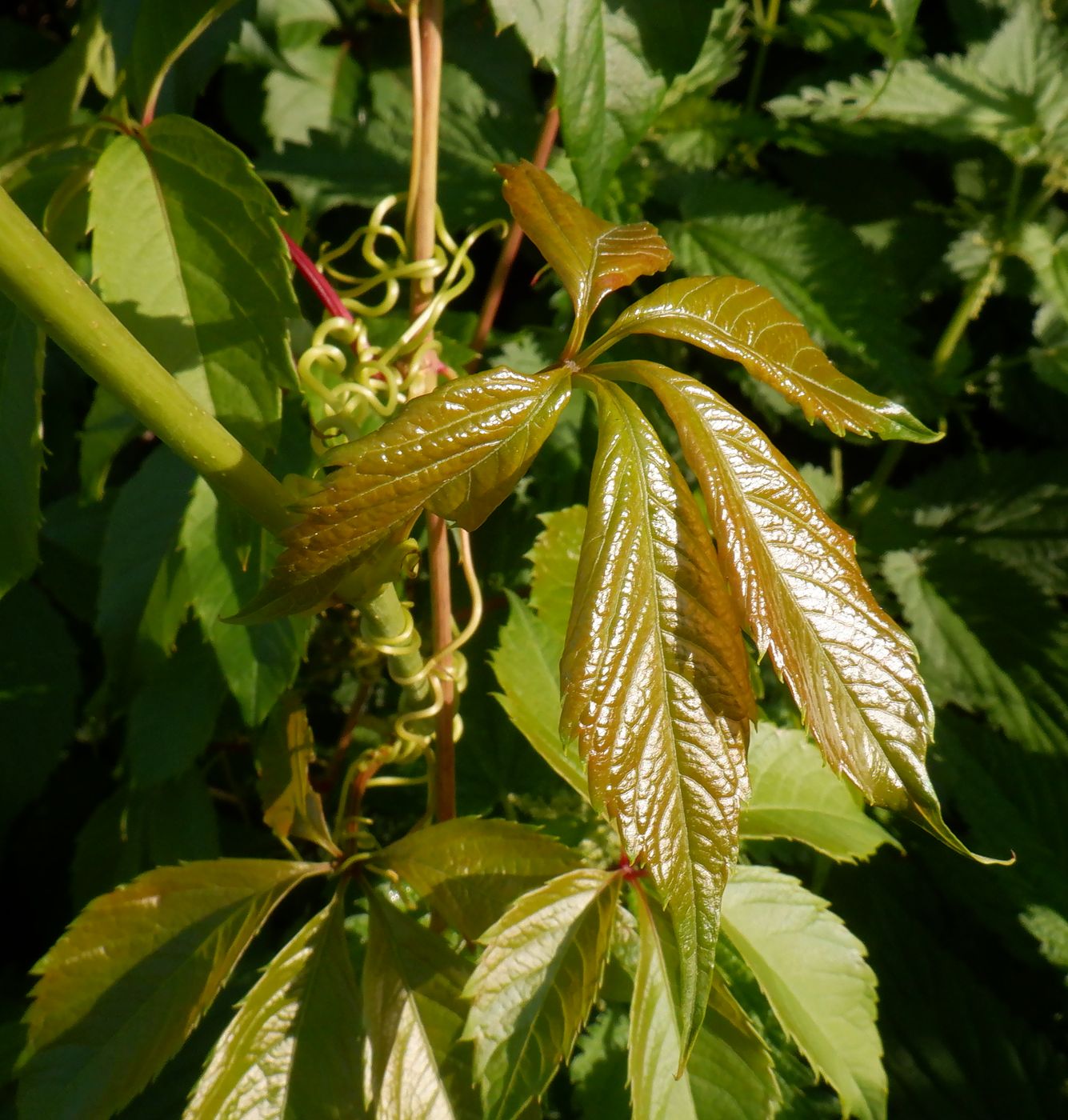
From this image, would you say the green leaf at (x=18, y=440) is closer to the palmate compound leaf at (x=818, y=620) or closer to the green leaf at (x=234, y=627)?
the green leaf at (x=234, y=627)

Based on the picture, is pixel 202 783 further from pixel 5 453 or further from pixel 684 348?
pixel 684 348

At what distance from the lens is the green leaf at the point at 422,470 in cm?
44

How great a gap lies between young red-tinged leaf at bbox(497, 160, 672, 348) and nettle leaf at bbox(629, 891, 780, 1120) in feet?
1.37

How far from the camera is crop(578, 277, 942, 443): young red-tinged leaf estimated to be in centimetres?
52

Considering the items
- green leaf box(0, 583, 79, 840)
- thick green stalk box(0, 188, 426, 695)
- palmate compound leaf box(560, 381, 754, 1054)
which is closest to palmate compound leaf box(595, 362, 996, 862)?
palmate compound leaf box(560, 381, 754, 1054)

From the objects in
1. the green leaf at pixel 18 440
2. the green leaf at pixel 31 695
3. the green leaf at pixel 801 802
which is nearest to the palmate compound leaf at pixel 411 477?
the green leaf at pixel 18 440

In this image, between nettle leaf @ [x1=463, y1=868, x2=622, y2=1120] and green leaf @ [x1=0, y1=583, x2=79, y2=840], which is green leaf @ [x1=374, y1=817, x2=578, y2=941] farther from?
green leaf @ [x1=0, y1=583, x2=79, y2=840]

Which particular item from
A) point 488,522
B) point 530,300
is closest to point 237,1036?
point 488,522

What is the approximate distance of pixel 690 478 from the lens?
1123mm

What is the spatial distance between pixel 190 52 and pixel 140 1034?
3.00ft

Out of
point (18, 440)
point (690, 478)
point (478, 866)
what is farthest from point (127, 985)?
point (690, 478)

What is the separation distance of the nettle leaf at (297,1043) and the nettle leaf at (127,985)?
0.03m

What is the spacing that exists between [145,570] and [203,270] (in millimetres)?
418

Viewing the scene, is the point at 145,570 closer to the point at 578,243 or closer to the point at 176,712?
the point at 176,712
